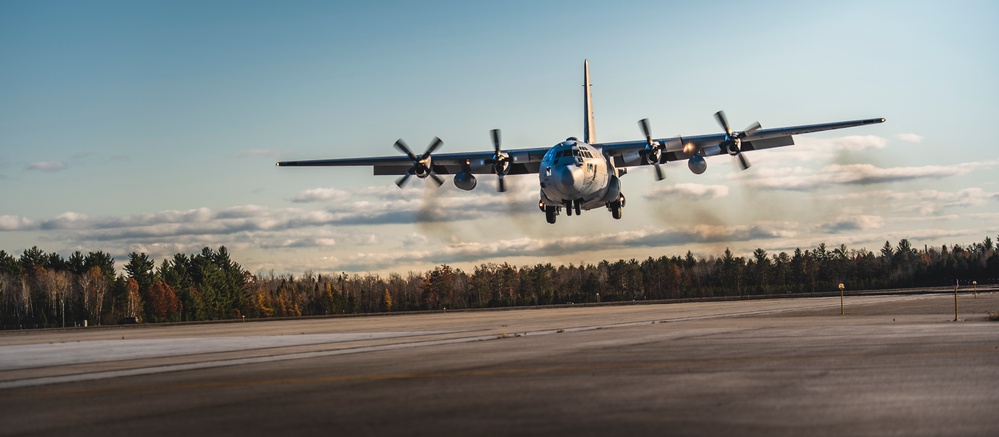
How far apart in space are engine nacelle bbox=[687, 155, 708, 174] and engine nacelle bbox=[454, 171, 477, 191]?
13.1 meters

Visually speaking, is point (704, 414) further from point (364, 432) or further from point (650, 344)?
point (650, 344)

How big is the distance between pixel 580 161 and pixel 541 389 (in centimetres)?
3320

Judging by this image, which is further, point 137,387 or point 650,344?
point 650,344

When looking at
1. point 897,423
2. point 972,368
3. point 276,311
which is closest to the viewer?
point 897,423

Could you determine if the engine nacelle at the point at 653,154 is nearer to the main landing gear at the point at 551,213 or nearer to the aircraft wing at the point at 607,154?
the aircraft wing at the point at 607,154

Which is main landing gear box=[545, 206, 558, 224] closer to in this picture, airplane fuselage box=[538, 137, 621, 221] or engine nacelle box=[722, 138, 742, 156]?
airplane fuselage box=[538, 137, 621, 221]

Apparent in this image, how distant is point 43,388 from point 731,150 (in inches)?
A: 1670

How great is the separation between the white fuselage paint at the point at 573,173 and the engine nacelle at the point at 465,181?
4677 millimetres

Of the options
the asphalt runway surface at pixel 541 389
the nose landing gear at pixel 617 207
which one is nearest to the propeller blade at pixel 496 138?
the nose landing gear at pixel 617 207

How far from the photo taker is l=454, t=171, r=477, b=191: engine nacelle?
54.4m

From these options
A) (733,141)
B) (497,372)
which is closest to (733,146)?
(733,141)

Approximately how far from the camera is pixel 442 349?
87.4ft

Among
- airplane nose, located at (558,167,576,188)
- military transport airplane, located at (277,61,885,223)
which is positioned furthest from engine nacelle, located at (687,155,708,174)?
airplane nose, located at (558,167,576,188)

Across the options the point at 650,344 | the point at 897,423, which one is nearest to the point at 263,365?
the point at 650,344
